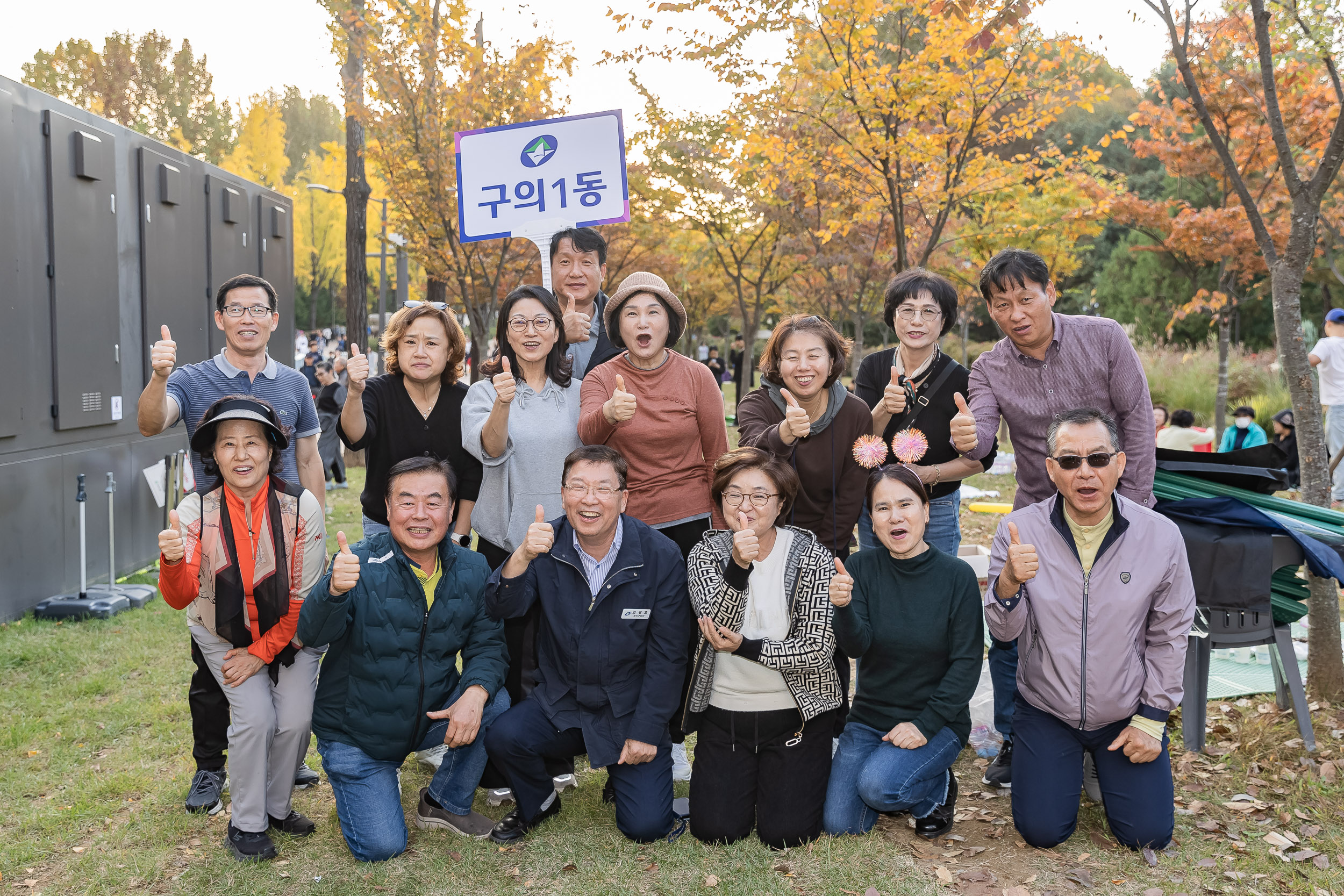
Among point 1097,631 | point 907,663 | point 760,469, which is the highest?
point 760,469

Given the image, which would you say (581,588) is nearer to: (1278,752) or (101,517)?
(1278,752)

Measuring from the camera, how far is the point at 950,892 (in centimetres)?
315

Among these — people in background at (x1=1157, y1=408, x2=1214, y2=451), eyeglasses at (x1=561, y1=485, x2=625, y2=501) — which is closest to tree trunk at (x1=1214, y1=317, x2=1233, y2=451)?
people in background at (x1=1157, y1=408, x2=1214, y2=451)

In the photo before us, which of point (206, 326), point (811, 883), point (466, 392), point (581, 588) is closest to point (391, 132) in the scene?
point (206, 326)

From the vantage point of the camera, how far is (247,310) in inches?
160

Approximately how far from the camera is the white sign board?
496 centimetres

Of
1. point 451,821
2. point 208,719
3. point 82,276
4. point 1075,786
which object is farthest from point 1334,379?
point 82,276

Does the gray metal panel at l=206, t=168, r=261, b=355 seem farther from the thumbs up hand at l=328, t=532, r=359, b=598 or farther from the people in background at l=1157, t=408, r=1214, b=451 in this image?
the people in background at l=1157, t=408, r=1214, b=451

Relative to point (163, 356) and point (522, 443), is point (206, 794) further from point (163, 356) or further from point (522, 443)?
point (522, 443)

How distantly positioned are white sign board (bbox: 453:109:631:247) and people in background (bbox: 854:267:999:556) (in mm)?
1626

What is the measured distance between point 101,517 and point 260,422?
4.70 m

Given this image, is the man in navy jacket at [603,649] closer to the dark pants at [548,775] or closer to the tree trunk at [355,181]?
the dark pants at [548,775]

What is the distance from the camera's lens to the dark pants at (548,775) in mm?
3531

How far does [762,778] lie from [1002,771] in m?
1.14
